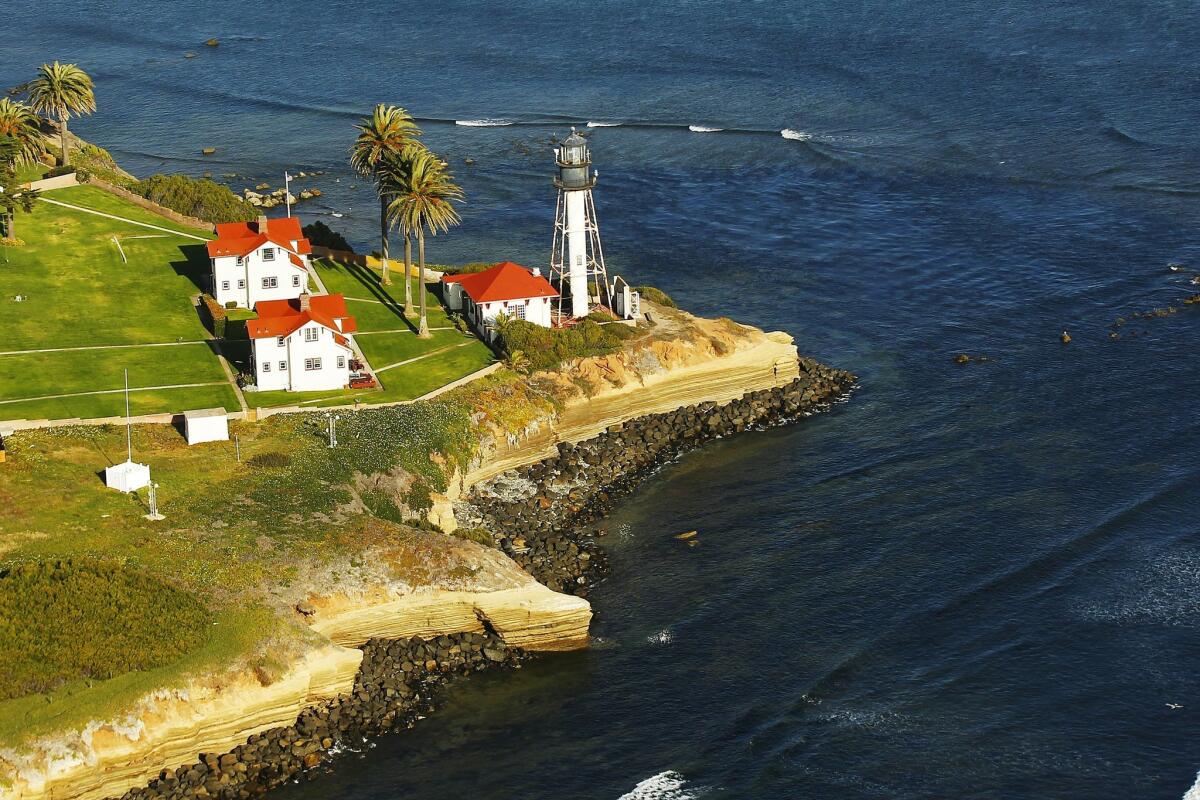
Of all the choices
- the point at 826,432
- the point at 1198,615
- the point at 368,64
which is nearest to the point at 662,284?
the point at 826,432

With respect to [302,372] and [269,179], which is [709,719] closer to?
[302,372]

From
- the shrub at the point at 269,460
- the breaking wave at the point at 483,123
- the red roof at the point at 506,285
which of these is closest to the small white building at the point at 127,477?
the shrub at the point at 269,460

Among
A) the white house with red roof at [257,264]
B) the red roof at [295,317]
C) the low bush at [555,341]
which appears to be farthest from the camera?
the white house with red roof at [257,264]

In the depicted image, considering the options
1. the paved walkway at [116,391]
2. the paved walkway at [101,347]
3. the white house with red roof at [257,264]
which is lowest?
the paved walkway at [116,391]

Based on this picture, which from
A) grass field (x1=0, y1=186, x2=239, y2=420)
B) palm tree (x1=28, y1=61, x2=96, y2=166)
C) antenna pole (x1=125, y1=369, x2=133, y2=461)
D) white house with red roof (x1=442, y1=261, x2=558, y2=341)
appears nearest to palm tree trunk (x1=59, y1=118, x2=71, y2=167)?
palm tree (x1=28, y1=61, x2=96, y2=166)

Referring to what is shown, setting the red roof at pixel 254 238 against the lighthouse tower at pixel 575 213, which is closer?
the lighthouse tower at pixel 575 213

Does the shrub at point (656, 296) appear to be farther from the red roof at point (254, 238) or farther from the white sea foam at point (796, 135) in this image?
the white sea foam at point (796, 135)
